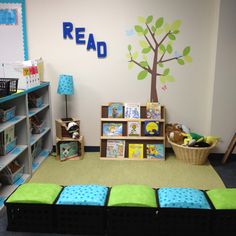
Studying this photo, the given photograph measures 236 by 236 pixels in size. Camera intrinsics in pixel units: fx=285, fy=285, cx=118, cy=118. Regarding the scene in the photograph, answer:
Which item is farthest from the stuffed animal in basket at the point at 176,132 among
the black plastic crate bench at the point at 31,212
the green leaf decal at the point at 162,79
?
the black plastic crate bench at the point at 31,212

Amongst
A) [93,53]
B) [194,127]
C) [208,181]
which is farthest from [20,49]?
[208,181]

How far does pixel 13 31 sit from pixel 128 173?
232cm

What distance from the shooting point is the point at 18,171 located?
301 centimetres

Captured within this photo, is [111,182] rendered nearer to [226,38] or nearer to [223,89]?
[223,89]

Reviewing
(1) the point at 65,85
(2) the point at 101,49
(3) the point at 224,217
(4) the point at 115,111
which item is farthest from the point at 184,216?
(2) the point at 101,49

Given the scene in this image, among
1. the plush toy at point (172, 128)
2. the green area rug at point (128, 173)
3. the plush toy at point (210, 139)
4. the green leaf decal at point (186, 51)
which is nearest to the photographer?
the green area rug at point (128, 173)

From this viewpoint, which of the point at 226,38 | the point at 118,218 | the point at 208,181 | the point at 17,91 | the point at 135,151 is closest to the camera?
the point at 118,218

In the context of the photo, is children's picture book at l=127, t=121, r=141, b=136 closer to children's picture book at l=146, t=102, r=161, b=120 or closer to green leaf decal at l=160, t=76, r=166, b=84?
children's picture book at l=146, t=102, r=161, b=120

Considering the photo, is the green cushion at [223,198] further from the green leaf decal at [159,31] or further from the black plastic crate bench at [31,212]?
the green leaf decal at [159,31]

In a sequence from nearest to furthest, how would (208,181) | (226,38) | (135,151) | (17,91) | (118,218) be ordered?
(118,218) < (17,91) < (208,181) < (226,38) < (135,151)

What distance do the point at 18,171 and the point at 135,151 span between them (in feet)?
4.74

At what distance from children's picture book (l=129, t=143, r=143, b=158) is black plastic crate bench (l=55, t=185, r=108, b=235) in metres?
1.62

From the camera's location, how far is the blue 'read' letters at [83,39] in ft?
11.9

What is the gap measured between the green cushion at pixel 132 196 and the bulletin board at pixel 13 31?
242cm
